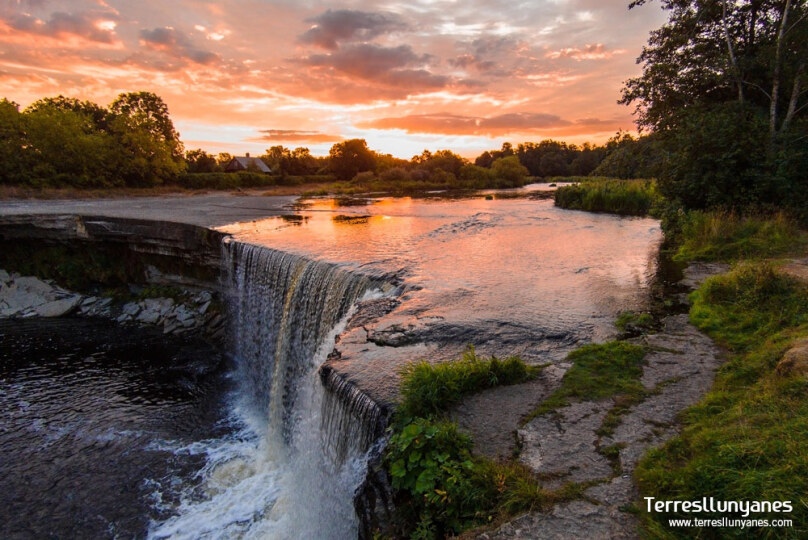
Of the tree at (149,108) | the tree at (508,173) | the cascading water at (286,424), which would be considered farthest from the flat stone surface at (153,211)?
the tree at (508,173)

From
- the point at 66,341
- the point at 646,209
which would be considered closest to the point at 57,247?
the point at 66,341

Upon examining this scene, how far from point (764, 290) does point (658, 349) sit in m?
2.61

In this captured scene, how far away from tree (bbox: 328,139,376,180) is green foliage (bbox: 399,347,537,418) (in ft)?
227

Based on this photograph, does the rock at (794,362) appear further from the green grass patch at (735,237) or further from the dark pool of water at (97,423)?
the dark pool of water at (97,423)

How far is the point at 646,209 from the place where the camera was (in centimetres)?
2294

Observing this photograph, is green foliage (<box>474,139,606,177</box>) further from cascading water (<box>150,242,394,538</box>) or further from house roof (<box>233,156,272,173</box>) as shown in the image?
cascading water (<box>150,242,394,538</box>)

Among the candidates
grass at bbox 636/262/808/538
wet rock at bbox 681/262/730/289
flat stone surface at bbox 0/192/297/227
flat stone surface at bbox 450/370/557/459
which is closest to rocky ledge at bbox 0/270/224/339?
flat stone surface at bbox 0/192/297/227

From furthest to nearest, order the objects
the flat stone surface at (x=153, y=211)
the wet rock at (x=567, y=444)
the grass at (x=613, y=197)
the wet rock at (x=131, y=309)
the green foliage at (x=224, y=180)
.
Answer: the green foliage at (x=224, y=180), the grass at (x=613, y=197), the flat stone surface at (x=153, y=211), the wet rock at (x=131, y=309), the wet rock at (x=567, y=444)

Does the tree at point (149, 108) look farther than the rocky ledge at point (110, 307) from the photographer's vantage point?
Yes

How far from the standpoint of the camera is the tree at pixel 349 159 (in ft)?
236

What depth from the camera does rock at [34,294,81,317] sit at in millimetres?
15914

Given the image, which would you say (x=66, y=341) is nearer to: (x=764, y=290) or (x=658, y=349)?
(x=658, y=349)

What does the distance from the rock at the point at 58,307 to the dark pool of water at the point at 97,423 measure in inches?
47.2

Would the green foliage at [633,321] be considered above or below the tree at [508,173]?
below
